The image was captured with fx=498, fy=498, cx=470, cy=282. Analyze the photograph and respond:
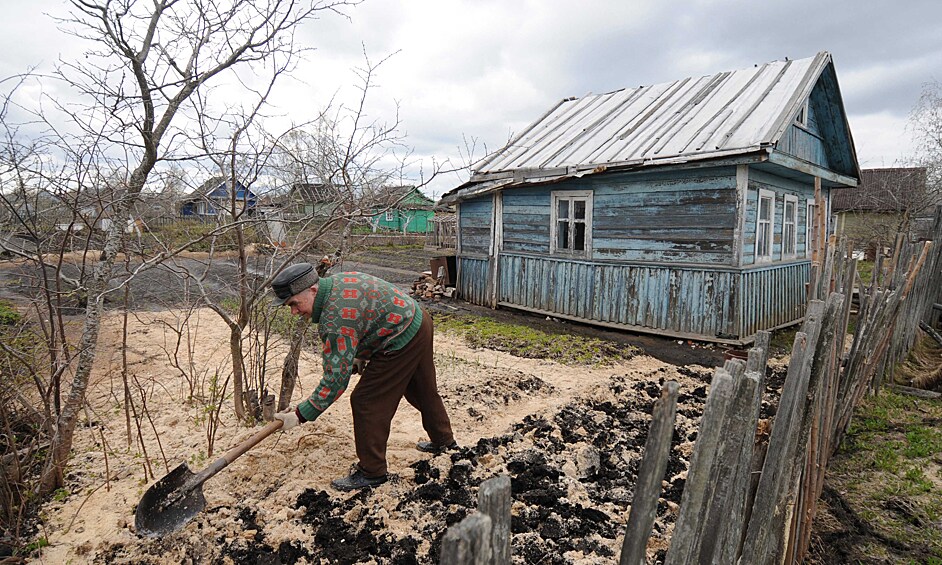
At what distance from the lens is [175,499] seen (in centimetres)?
288

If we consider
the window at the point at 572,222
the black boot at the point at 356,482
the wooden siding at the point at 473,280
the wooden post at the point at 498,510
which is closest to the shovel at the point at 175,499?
the black boot at the point at 356,482

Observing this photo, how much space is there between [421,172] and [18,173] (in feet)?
8.48

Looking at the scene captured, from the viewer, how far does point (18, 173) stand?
9.34 ft

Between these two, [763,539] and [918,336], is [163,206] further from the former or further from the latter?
[918,336]

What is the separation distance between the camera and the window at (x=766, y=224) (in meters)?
8.37

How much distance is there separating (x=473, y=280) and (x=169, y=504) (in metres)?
8.80

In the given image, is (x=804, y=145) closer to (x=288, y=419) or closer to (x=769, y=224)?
(x=769, y=224)

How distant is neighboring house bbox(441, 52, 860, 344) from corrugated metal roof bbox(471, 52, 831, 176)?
0.13 ft

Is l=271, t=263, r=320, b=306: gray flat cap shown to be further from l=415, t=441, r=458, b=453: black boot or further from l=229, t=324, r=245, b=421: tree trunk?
l=415, t=441, r=458, b=453: black boot

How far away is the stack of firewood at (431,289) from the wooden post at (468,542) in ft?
35.8

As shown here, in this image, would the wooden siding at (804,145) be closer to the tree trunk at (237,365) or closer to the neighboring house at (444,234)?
the tree trunk at (237,365)

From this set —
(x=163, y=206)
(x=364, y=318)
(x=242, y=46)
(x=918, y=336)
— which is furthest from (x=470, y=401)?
(x=918, y=336)

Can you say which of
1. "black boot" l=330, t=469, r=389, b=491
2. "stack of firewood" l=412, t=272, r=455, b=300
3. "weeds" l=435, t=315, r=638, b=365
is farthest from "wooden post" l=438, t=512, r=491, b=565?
"stack of firewood" l=412, t=272, r=455, b=300

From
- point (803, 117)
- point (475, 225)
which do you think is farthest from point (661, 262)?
point (475, 225)
